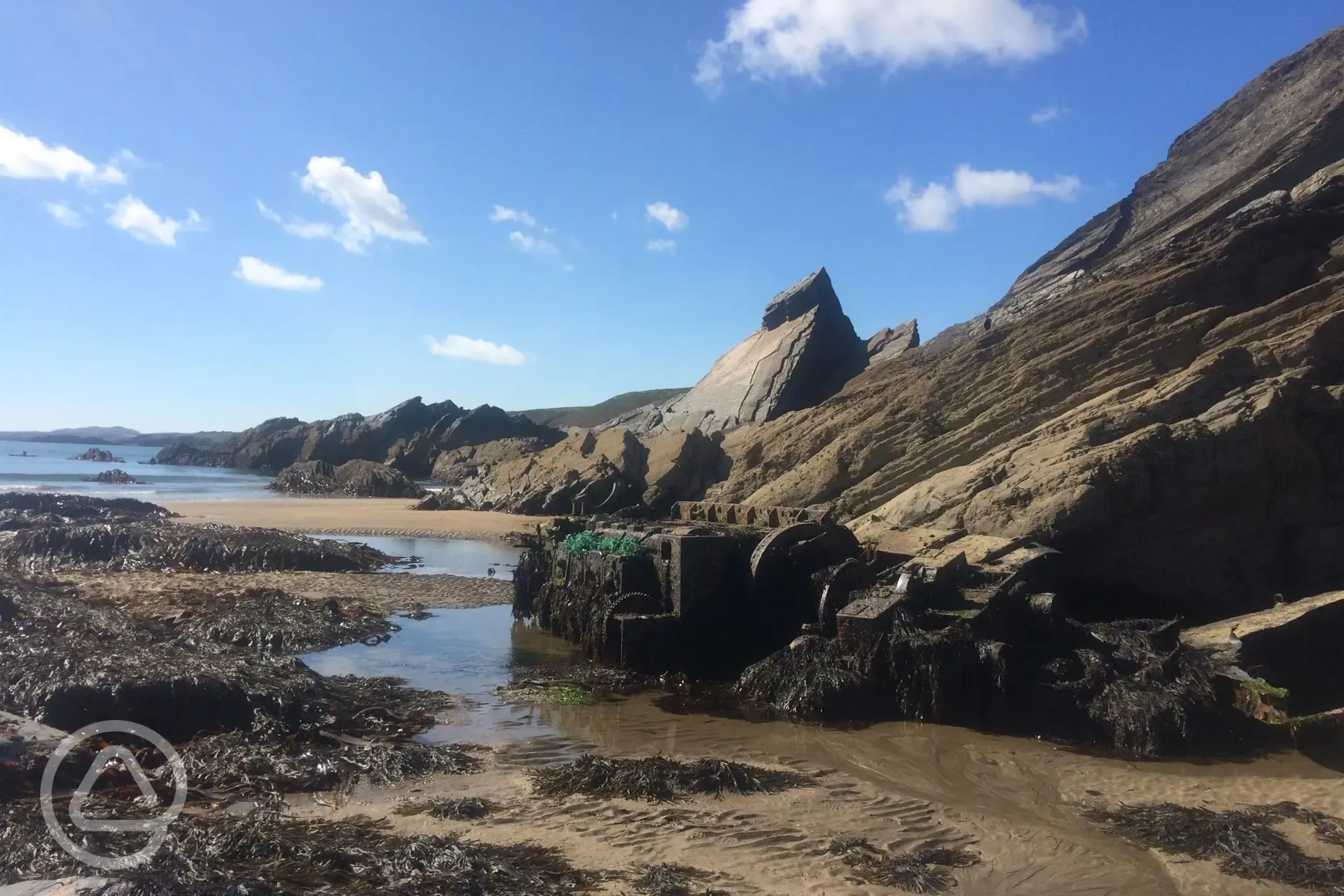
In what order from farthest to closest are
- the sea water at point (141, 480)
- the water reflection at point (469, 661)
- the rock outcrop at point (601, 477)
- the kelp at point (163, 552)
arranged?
the sea water at point (141, 480) < the rock outcrop at point (601, 477) < the kelp at point (163, 552) < the water reflection at point (469, 661)

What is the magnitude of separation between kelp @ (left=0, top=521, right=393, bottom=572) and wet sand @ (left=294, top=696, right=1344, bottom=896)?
14.8m

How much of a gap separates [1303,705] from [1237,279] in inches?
544

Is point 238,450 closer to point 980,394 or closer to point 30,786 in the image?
point 980,394

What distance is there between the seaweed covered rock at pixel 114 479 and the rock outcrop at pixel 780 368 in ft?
103

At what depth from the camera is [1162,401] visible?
1510 cm

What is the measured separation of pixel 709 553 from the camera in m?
12.0

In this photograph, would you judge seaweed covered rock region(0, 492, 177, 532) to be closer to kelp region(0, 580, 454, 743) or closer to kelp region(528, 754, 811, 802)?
kelp region(0, 580, 454, 743)

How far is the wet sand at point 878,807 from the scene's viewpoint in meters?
6.04

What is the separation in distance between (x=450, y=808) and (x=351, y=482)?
45880 mm

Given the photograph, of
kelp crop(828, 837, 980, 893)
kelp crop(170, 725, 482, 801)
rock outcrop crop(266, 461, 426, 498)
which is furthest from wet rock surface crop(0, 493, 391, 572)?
rock outcrop crop(266, 461, 426, 498)

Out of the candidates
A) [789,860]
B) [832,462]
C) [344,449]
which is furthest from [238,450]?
[789,860]

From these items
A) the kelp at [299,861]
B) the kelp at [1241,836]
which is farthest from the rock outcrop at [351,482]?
the kelp at [1241,836]

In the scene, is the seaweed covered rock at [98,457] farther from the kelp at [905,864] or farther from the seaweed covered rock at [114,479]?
the kelp at [905,864]

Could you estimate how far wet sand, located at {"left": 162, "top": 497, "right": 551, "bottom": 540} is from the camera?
31.3 metres
